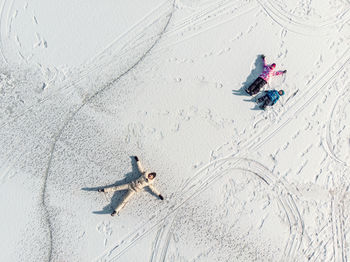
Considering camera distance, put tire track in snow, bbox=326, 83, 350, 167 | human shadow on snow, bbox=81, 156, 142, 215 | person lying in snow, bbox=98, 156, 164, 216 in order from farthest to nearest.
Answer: tire track in snow, bbox=326, 83, 350, 167 < human shadow on snow, bbox=81, 156, 142, 215 < person lying in snow, bbox=98, 156, 164, 216

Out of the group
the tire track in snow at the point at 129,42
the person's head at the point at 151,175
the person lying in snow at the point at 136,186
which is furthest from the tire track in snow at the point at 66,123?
the person's head at the point at 151,175

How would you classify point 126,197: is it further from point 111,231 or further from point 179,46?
point 179,46

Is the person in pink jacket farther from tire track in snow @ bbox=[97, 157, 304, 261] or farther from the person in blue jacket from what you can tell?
tire track in snow @ bbox=[97, 157, 304, 261]

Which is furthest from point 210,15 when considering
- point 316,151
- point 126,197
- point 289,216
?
point 289,216

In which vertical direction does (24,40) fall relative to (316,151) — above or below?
above

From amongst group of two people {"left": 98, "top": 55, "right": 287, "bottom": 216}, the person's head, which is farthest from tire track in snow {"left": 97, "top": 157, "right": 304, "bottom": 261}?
the person's head
